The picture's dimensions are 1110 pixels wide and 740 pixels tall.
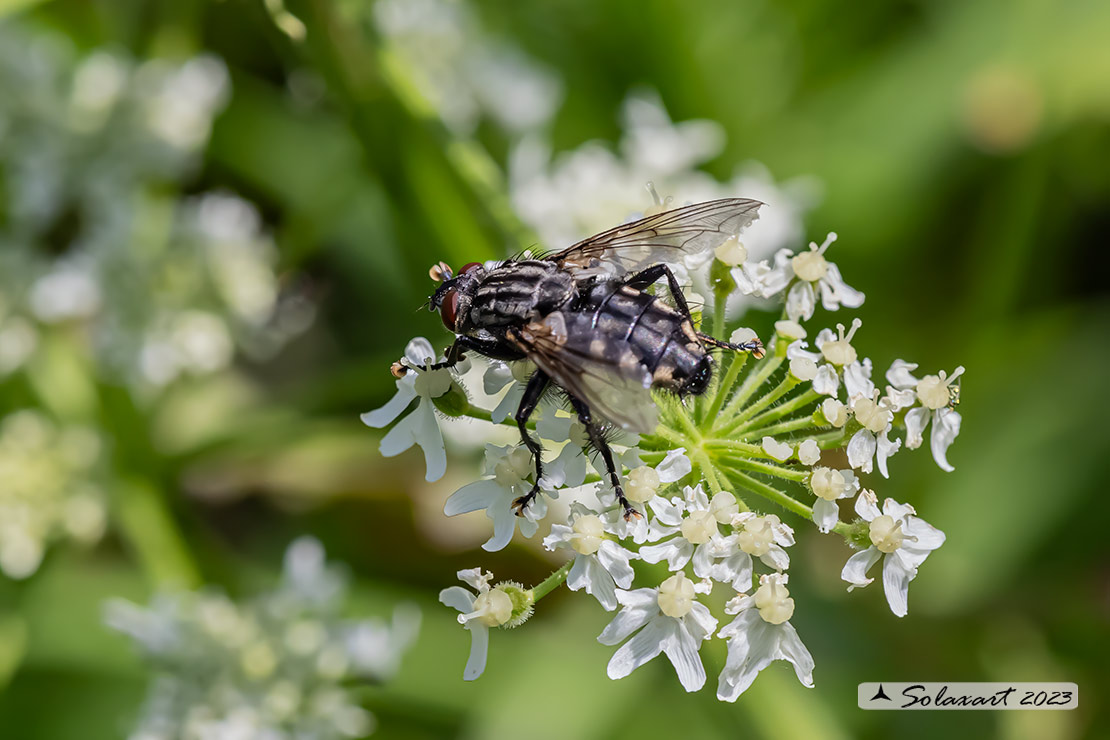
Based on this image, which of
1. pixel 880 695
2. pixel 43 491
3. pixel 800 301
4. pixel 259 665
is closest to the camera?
pixel 800 301

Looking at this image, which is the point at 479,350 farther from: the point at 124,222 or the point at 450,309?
the point at 124,222

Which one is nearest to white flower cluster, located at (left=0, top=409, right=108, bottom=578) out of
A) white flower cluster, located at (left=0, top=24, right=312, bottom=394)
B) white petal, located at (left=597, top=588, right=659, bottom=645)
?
white flower cluster, located at (left=0, top=24, right=312, bottom=394)

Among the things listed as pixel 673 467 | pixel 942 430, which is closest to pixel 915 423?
pixel 942 430

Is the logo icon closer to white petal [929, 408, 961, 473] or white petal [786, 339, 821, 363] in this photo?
white petal [929, 408, 961, 473]

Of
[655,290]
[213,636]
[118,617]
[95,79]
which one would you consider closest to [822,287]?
[655,290]

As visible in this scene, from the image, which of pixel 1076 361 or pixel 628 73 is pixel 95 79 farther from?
pixel 1076 361
